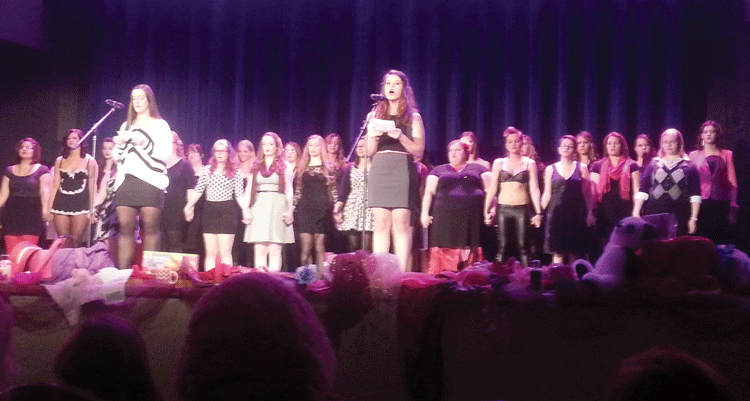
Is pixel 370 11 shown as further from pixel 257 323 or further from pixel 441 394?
pixel 257 323

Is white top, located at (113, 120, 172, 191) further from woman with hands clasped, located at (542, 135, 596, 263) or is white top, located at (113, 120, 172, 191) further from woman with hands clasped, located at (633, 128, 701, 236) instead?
woman with hands clasped, located at (633, 128, 701, 236)

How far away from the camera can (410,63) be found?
27.7 feet

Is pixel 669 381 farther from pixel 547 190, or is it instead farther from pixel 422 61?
pixel 422 61

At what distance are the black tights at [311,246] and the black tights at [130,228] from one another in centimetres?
195

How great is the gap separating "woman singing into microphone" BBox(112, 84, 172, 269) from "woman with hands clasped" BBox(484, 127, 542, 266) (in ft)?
10.0

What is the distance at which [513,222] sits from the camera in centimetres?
625

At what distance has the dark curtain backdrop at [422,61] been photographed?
7715mm

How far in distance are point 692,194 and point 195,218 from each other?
16.2 feet

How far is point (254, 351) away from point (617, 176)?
5.77 metres

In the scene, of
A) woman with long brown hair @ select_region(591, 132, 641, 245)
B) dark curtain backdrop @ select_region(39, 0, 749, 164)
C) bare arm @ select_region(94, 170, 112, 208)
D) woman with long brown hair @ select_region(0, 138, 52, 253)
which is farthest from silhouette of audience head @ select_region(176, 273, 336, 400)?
dark curtain backdrop @ select_region(39, 0, 749, 164)

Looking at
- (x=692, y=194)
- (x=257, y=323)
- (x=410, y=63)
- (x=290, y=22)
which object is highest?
(x=290, y=22)

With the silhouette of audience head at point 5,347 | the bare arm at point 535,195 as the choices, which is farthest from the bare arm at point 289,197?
the silhouette of audience head at point 5,347

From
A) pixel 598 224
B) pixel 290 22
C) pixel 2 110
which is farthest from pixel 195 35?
pixel 598 224

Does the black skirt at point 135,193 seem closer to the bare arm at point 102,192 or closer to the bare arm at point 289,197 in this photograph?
the bare arm at point 289,197
